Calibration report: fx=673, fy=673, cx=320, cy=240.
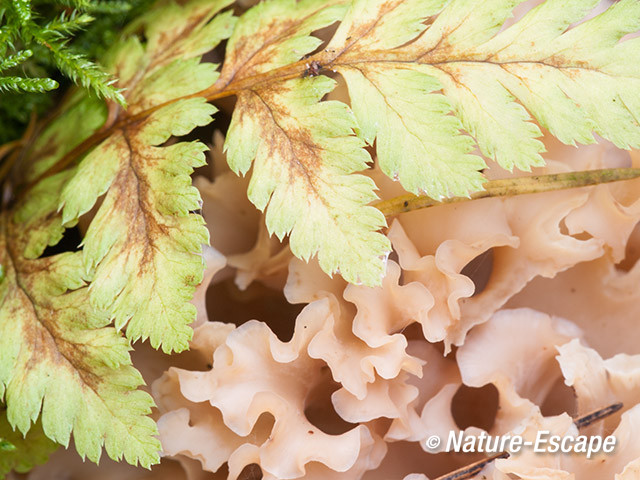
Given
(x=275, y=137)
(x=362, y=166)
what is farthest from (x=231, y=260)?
(x=362, y=166)

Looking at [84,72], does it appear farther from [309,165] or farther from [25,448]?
[25,448]

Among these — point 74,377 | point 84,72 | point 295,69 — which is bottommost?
point 74,377

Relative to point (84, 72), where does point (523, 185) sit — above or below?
below

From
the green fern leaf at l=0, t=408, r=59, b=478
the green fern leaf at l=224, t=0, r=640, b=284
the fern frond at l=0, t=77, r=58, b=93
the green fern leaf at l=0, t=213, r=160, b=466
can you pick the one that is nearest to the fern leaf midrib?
the green fern leaf at l=224, t=0, r=640, b=284

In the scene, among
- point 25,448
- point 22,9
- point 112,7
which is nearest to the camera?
point 22,9

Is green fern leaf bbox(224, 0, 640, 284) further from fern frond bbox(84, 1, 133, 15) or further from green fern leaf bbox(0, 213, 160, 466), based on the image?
fern frond bbox(84, 1, 133, 15)

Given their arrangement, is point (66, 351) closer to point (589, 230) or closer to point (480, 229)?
point (480, 229)

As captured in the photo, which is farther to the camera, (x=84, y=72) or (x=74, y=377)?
(x=84, y=72)

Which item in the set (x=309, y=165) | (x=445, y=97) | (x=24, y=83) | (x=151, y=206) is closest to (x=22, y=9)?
(x=24, y=83)
